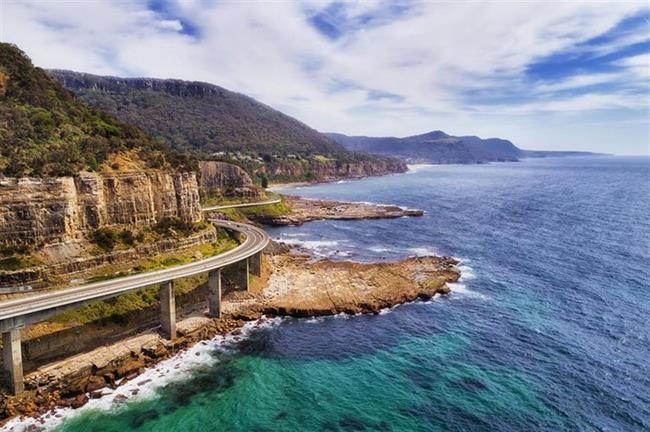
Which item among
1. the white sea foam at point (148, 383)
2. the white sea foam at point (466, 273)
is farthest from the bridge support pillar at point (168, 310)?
the white sea foam at point (466, 273)

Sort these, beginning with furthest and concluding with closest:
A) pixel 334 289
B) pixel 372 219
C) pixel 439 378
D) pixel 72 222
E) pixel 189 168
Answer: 1. pixel 372 219
2. pixel 189 168
3. pixel 334 289
4. pixel 72 222
5. pixel 439 378

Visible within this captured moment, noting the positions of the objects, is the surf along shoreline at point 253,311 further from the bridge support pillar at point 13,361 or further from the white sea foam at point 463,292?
the white sea foam at point 463,292

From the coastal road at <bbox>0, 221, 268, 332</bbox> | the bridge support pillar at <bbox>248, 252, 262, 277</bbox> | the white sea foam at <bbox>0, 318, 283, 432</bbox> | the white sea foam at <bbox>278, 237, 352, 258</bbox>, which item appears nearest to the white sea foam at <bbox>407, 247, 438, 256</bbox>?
the white sea foam at <bbox>278, 237, 352, 258</bbox>

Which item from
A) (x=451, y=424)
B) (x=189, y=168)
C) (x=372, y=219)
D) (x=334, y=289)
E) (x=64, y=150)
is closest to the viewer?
(x=451, y=424)

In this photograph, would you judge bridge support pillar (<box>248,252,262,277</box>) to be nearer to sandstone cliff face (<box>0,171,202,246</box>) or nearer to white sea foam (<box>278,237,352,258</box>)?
sandstone cliff face (<box>0,171,202,246</box>)

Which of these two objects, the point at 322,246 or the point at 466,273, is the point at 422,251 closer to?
the point at 466,273

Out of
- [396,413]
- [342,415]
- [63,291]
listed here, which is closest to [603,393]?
[396,413]

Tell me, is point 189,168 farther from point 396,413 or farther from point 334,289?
point 396,413
